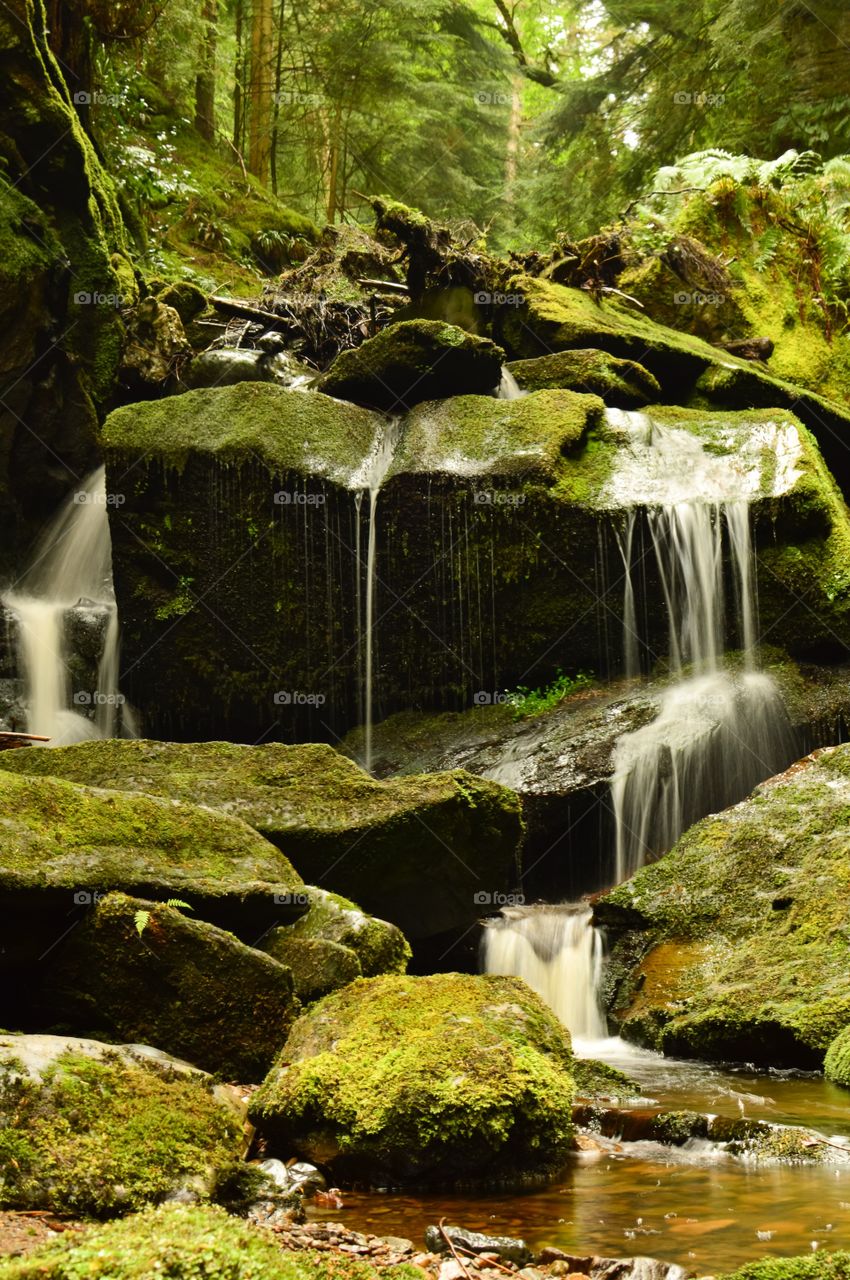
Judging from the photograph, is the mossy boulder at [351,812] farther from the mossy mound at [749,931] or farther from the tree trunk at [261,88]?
the tree trunk at [261,88]

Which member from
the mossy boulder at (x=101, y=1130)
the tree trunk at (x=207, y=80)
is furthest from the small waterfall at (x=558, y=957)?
the tree trunk at (x=207, y=80)

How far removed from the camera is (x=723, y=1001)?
583cm

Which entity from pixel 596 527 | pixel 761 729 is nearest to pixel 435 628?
pixel 596 527

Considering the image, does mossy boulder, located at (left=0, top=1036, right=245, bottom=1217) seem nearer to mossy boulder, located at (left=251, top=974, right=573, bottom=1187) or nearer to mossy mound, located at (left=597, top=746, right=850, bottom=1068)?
mossy boulder, located at (left=251, top=974, right=573, bottom=1187)

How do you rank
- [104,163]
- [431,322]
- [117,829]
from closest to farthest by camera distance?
1. [117,829]
2. [431,322]
3. [104,163]

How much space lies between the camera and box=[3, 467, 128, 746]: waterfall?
419 inches

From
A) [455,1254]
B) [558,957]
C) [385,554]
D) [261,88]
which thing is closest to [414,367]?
[385,554]

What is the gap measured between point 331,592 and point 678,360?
18.3 feet

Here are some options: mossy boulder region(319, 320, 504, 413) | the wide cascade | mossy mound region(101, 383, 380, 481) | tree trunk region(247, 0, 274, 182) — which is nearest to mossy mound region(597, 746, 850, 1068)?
the wide cascade

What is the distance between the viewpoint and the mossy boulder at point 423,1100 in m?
3.46

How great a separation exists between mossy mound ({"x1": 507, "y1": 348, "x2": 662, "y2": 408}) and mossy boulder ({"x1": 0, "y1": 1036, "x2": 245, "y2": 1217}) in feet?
31.9

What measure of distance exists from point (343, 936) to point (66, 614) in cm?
707

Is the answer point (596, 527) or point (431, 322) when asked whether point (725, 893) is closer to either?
point (596, 527)

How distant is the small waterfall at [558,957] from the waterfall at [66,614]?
4.90m
